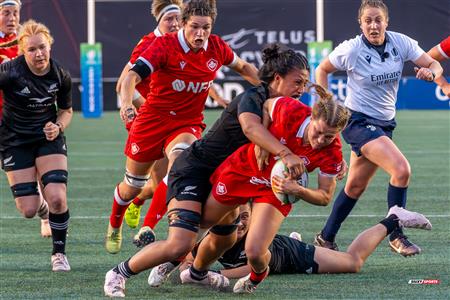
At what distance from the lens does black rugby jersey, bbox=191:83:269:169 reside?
21.5 ft

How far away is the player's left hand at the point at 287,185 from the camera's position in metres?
6.17

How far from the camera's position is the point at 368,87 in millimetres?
8539

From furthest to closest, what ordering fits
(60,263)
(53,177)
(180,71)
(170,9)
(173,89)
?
(170,9), (173,89), (180,71), (53,177), (60,263)

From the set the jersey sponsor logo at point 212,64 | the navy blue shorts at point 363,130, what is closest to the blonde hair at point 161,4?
the jersey sponsor logo at point 212,64

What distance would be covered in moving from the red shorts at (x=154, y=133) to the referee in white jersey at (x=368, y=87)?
103cm

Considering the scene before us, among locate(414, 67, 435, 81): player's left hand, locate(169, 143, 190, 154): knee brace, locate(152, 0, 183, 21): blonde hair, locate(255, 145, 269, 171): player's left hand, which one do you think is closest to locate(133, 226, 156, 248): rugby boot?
locate(169, 143, 190, 154): knee brace

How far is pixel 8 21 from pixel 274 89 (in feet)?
12.1

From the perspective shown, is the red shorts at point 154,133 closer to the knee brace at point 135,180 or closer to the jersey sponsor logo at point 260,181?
the knee brace at point 135,180

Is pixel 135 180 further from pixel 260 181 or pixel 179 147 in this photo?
pixel 260 181

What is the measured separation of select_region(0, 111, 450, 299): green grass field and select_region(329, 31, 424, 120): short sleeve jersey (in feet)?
3.46

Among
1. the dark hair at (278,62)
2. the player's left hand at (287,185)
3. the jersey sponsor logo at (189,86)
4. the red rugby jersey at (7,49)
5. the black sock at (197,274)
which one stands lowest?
the black sock at (197,274)

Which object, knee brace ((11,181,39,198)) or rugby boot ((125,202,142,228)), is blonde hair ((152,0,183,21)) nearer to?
rugby boot ((125,202,142,228))

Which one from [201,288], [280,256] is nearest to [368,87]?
[280,256]

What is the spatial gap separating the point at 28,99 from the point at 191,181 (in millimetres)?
1754
